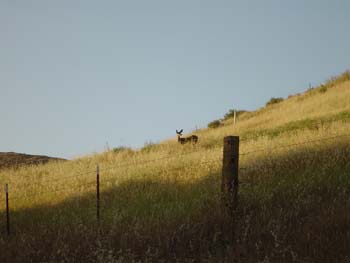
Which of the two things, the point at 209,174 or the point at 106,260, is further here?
the point at 209,174

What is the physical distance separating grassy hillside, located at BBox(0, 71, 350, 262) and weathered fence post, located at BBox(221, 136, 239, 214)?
272 millimetres

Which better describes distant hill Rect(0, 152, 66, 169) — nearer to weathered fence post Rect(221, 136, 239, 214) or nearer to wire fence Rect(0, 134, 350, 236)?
wire fence Rect(0, 134, 350, 236)

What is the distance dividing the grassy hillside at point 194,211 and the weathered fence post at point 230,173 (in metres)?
0.27

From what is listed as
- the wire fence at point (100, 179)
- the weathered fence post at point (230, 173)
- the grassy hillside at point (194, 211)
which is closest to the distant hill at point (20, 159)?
the grassy hillside at point (194, 211)

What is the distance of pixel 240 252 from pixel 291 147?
768cm

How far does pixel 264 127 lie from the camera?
25.0m

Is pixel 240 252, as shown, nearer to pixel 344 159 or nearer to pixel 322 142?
pixel 344 159

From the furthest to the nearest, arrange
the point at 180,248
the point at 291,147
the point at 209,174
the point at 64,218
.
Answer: the point at 291,147
the point at 209,174
the point at 64,218
the point at 180,248

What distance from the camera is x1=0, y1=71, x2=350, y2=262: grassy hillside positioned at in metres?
7.29

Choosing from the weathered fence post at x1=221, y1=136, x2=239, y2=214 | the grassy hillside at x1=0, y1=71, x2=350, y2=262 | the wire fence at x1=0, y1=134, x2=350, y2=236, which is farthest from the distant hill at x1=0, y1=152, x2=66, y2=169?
the weathered fence post at x1=221, y1=136, x2=239, y2=214

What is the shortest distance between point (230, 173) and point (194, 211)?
1214 mm

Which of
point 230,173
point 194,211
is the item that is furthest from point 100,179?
point 230,173

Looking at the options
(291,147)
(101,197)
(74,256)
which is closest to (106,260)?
(74,256)

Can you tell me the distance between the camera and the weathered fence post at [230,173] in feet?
28.2
